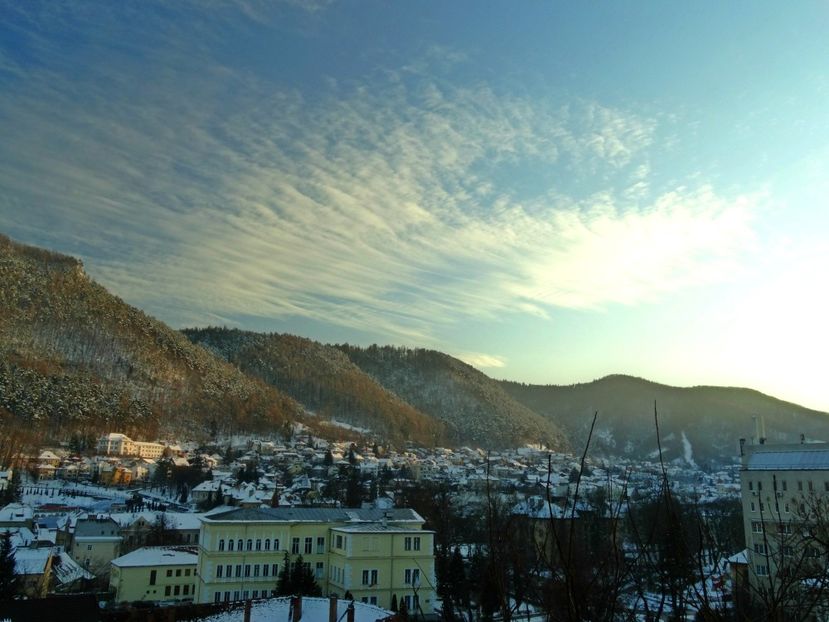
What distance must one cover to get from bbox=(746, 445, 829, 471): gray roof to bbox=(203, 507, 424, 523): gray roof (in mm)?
14015

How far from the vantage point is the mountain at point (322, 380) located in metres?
126

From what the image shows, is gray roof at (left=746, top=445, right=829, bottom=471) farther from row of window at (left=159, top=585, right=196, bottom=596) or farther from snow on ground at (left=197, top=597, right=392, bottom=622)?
row of window at (left=159, top=585, right=196, bottom=596)

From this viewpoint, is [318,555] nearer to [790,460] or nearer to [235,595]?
[235,595]

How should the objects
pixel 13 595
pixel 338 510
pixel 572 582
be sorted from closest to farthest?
pixel 572 582 < pixel 13 595 < pixel 338 510

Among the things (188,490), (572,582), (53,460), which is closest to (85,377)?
(53,460)

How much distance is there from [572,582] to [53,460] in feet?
243

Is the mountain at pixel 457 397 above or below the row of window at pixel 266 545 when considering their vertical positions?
above

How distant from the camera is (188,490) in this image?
198ft

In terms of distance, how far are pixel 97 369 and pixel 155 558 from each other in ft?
256

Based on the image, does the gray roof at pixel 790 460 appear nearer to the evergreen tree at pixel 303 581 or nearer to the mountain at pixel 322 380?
the evergreen tree at pixel 303 581

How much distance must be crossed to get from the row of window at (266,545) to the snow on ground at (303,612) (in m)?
5.85

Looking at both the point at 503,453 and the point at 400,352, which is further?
the point at 400,352

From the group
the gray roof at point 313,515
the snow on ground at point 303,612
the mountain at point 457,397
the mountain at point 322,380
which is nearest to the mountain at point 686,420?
the mountain at point 457,397

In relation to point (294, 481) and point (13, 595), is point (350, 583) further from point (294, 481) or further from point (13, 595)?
point (294, 481)
